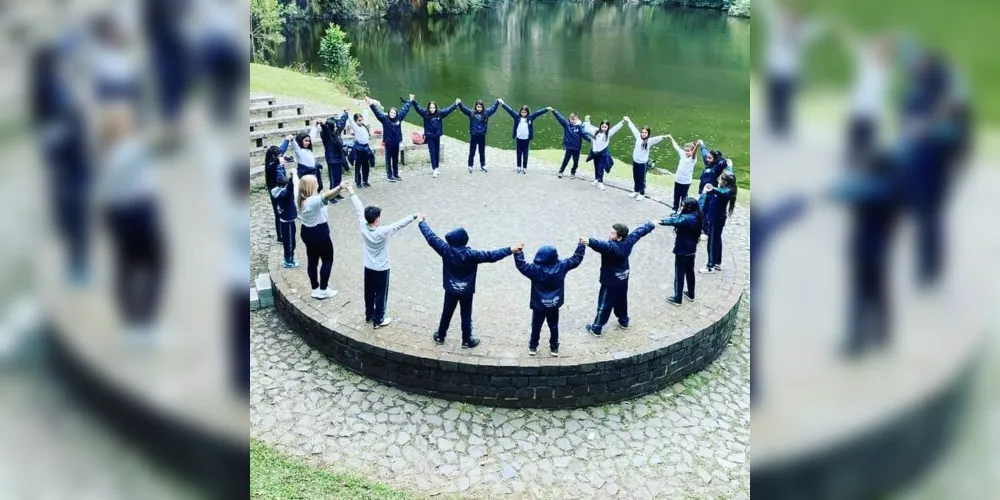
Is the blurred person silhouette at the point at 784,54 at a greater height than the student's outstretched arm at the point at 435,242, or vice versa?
the blurred person silhouette at the point at 784,54

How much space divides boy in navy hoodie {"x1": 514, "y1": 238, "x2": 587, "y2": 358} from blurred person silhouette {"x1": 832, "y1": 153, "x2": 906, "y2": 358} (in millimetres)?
5811

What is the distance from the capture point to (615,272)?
7.88 m

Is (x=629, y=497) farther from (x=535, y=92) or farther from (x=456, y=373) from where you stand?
(x=535, y=92)

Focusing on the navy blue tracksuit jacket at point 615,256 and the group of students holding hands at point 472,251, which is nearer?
the group of students holding hands at point 472,251

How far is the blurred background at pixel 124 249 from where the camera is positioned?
1.31 metres

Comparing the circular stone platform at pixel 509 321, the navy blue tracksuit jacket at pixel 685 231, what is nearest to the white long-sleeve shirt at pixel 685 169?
the circular stone platform at pixel 509 321

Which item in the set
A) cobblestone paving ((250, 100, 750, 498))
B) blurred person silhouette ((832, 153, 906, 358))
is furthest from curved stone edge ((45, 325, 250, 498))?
cobblestone paving ((250, 100, 750, 498))

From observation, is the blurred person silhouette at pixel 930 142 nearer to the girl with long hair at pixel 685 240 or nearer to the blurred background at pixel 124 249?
the blurred background at pixel 124 249

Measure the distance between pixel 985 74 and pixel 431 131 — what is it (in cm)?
1333

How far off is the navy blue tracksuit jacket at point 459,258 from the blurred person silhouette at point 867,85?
19.7 feet

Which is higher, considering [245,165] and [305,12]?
[305,12]

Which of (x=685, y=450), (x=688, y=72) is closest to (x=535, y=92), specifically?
(x=688, y=72)

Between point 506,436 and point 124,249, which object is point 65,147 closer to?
point 124,249

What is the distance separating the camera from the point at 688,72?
3241 cm
